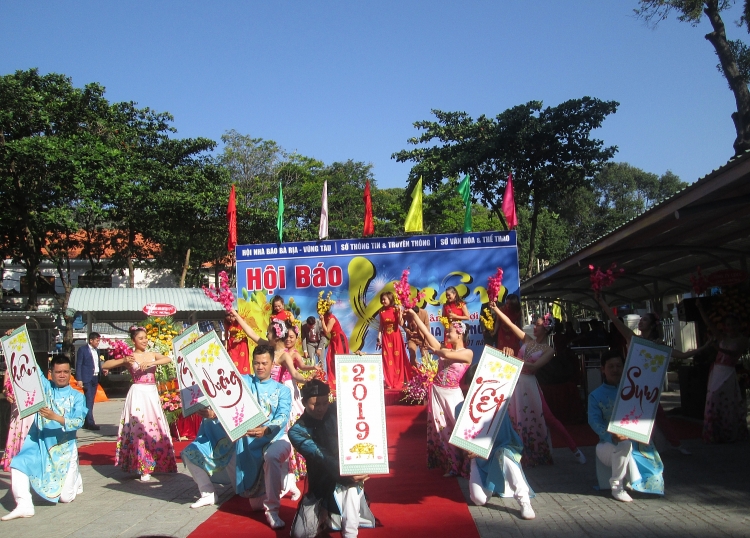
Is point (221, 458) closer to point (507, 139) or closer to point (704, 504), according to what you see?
point (704, 504)

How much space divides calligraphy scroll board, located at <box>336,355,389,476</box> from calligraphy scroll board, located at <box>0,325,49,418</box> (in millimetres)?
2978

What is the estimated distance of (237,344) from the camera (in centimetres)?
1302

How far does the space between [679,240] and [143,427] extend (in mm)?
8140

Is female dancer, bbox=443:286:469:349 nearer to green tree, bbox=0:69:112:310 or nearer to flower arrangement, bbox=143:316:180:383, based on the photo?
flower arrangement, bbox=143:316:180:383

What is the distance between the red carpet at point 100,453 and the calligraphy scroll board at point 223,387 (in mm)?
3427

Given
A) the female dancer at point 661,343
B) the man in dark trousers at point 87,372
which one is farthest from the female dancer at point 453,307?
the man in dark trousers at point 87,372

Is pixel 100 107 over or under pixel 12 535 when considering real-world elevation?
over

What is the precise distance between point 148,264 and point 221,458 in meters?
28.8

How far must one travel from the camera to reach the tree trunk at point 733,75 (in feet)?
61.2

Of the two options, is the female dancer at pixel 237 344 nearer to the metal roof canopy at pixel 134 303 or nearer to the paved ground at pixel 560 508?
the paved ground at pixel 560 508

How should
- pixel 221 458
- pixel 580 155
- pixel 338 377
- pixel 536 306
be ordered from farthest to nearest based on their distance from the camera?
pixel 536 306, pixel 580 155, pixel 221 458, pixel 338 377

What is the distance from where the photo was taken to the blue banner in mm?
14125

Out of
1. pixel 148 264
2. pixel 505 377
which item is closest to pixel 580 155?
pixel 505 377

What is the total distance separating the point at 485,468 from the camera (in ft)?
20.0
